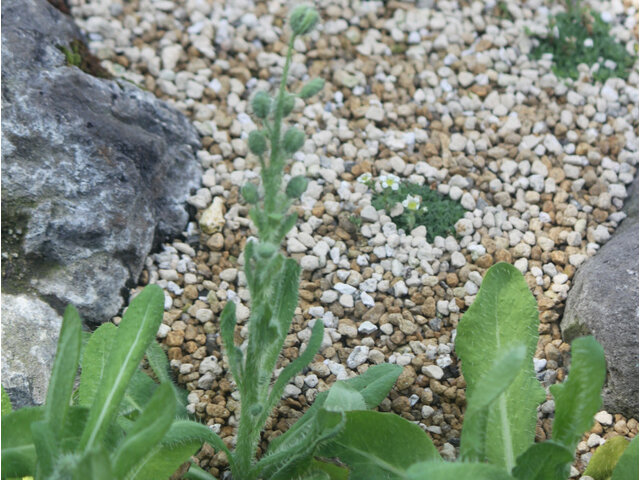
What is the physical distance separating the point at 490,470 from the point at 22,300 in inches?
65.9

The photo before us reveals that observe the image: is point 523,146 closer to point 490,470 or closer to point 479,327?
point 479,327

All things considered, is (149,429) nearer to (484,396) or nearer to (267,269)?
(267,269)

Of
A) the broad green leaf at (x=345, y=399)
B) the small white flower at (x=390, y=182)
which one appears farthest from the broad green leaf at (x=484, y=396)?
the small white flower at (x=390, y=182)

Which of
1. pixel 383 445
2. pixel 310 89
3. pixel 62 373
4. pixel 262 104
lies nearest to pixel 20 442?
pixel 62 373

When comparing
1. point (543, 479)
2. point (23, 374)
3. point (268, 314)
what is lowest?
point (23, 374)

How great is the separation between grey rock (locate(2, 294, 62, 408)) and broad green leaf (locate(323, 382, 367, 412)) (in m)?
0.99

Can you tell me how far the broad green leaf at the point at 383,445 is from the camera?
2432 millimetres

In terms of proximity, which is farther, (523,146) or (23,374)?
(523,146)

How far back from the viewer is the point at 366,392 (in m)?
2.65

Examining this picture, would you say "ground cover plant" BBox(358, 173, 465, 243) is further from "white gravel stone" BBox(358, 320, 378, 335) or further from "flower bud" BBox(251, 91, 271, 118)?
"flower bud" BBox(251, 91, 271, 118)

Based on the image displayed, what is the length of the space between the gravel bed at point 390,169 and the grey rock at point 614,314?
8 cm

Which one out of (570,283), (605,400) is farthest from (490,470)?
(570,283)

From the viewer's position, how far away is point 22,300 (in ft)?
9.34

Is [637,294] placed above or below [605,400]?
above
